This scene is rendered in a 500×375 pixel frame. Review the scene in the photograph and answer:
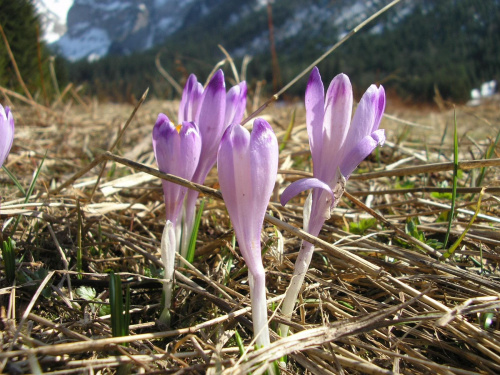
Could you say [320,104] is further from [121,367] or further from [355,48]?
[355,48]

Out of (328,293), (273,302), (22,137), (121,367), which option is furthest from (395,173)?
(22,137)

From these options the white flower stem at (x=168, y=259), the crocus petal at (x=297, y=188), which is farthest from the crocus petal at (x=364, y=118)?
the white flower stem at (x=168, y=259)

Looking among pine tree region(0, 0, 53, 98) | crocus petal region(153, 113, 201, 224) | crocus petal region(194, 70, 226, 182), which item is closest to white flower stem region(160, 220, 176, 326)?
crocus petal region(153, 113, 201, 224)

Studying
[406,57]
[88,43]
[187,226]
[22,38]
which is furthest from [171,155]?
[88,43]

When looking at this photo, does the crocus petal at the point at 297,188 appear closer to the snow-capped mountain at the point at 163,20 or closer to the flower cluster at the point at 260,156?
the flower cluster at the point at 260,156

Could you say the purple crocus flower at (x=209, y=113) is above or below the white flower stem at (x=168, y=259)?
above

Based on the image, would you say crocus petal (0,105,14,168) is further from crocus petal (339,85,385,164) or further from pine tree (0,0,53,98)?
pine tree (0,0,53,98)
